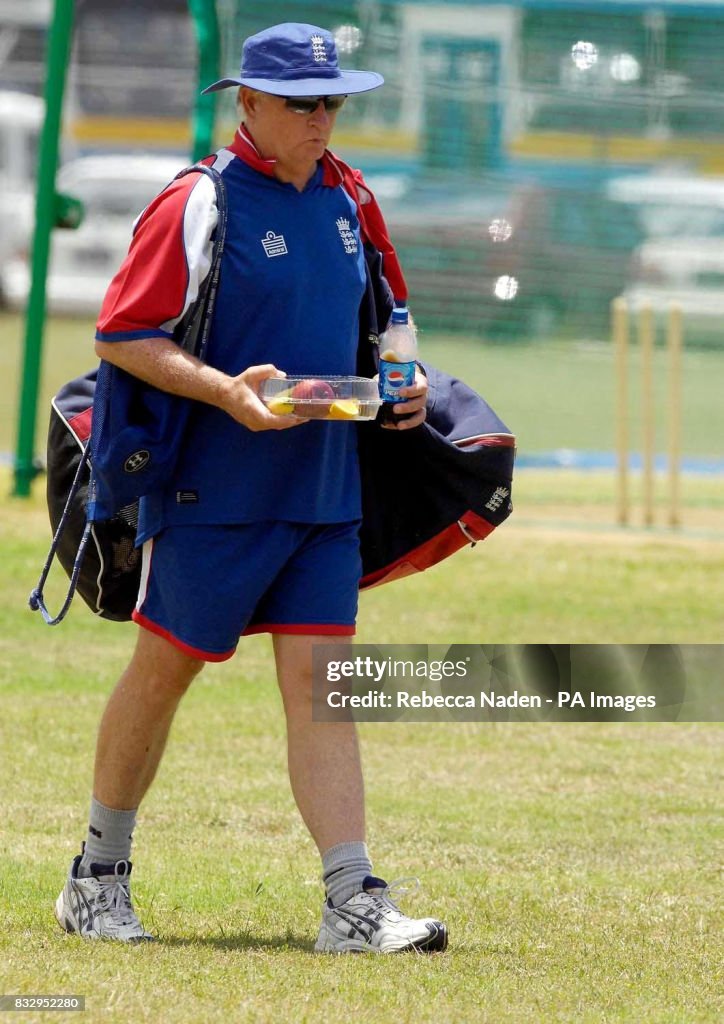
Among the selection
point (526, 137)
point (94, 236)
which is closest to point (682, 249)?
point (526, 137)

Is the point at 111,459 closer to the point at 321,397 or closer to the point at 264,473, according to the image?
the point at 264,473

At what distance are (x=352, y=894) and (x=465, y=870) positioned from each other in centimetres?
99

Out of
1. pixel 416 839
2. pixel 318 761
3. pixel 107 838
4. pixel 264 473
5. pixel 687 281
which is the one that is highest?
pixel 264 473

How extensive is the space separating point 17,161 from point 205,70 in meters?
19.9

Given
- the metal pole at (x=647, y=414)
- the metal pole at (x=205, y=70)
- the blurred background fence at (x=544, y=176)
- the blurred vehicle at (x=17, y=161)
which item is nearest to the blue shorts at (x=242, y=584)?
the metal pole at (x=205, y=70)

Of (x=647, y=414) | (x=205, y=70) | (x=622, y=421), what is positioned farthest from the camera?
(x=622, y=421)

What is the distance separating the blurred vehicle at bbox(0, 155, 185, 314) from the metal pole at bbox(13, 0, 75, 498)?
16326 millimetres

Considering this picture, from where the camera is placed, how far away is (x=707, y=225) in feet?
56.1

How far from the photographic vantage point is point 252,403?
420cm

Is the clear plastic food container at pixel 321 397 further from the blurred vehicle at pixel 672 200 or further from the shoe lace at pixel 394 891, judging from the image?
the blurred vehicle at pixel 672 200

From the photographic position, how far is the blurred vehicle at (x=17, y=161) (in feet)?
97.8

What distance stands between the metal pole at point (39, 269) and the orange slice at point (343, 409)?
7546mm

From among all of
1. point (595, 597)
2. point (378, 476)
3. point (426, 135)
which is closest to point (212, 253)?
point (378, 476)

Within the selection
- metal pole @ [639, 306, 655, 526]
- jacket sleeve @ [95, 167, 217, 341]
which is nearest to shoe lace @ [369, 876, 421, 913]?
jacket sleeve @ [95, 167, 217, 341]
